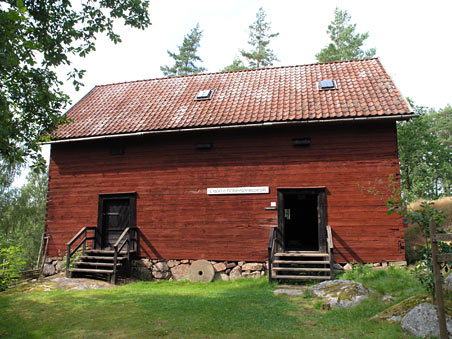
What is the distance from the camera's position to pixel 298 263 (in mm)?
9695

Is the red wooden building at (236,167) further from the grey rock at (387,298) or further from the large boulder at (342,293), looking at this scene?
the grey rock at (387,298)

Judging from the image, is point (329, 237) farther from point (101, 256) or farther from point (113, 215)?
point (101, 256)

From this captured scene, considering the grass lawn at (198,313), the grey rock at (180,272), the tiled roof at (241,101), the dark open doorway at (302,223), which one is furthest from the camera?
the dark open doorway at (302,223)

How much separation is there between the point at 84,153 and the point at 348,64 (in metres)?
10.8

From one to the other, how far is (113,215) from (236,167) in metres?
4.69

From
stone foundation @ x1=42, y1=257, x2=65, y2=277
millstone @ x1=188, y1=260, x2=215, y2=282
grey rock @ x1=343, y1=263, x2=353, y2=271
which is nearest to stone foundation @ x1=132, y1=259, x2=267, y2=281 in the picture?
millstone @ x1=188, y1=260, x2=215, y2=282

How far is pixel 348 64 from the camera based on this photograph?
14438 millimetres

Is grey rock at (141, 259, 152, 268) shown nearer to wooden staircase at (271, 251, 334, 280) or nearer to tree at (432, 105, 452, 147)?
wooden staircase at (271, 251, 334, 280)

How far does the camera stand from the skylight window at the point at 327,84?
Result: 12560 millimetres

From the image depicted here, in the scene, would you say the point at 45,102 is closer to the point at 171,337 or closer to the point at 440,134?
the point at 171,337

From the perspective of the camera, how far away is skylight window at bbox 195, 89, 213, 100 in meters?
13.5

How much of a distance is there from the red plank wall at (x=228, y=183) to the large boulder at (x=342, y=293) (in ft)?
7.76

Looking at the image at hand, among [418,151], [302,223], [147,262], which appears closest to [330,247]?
[147,262]

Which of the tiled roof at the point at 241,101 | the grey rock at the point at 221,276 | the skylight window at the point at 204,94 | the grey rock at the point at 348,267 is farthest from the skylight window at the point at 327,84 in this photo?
the grey rock at the point at 221,276
